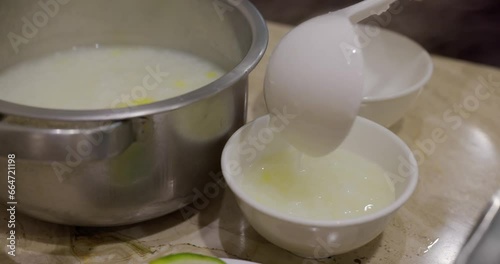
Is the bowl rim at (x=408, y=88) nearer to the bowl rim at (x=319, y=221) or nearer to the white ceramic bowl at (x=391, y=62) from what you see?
the white ceramic bowl at (x=391, y=62)

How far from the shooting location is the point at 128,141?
2.34 ft

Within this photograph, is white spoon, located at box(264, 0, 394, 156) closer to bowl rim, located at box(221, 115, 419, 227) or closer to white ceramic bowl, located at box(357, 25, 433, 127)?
bowl rim, located at box(221, 115, 419, 227)

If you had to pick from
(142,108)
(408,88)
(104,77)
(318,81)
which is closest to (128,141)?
(142,108)

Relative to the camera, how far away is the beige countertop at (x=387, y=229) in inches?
33.0

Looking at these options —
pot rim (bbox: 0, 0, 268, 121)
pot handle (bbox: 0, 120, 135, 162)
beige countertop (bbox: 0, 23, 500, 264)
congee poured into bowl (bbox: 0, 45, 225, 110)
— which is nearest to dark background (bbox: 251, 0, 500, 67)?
beige countertop (bbox: 0, 23, 500, 264)

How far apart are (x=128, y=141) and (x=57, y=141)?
0.28ft

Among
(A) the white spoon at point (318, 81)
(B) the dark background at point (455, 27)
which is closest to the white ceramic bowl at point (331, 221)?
(A) the white spoon at point (318, 81)

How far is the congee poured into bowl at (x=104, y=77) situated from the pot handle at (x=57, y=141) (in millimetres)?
228

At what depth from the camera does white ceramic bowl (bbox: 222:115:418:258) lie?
72cm

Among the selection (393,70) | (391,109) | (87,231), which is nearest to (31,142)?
(87,231)

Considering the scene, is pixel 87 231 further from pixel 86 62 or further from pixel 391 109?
pixel 391 109

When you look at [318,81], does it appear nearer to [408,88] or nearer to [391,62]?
[408,88]

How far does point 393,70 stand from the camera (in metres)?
1.22

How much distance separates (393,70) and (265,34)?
453 mm
